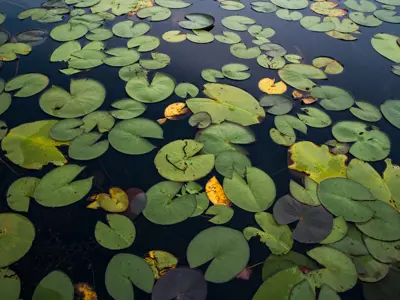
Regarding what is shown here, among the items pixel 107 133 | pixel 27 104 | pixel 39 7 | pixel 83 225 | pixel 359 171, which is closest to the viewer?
pixel 83 225

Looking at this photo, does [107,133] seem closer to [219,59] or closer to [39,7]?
[219,59]

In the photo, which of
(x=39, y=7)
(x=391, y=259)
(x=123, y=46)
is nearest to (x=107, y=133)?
(x=123, y=46)

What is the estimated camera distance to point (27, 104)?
7.70ft

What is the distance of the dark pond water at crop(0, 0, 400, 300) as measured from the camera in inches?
62.3

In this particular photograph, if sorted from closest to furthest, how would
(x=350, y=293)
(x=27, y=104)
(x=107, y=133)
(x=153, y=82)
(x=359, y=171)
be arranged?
(x=350, y=293)
(x=359, y=171)
(x=107, y=133)
(x=27, y=104)
(x=153, y=82)

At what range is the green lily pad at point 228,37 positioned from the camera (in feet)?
9.74

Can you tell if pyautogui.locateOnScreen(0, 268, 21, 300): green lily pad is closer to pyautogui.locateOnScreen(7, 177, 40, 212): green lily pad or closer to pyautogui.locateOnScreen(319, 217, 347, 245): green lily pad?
pyautogui.locateOnScreen(7, 177, 40, 212): green lily pad

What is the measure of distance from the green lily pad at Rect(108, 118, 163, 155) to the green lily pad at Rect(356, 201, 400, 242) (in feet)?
4.19

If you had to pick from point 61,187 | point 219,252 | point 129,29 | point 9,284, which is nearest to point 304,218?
point 219,252

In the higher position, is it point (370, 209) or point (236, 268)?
point (370, 209)

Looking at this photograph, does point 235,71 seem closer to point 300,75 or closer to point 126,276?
point 300,75

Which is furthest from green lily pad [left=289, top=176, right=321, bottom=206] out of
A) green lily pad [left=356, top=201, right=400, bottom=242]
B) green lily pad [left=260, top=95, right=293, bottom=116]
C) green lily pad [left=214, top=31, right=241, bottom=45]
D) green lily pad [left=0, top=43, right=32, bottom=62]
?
green lily pad [left=0, top=43, right=32, bottom=62]

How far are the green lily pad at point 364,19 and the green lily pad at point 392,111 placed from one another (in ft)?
3.95

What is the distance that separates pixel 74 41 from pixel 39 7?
0.85 metres
